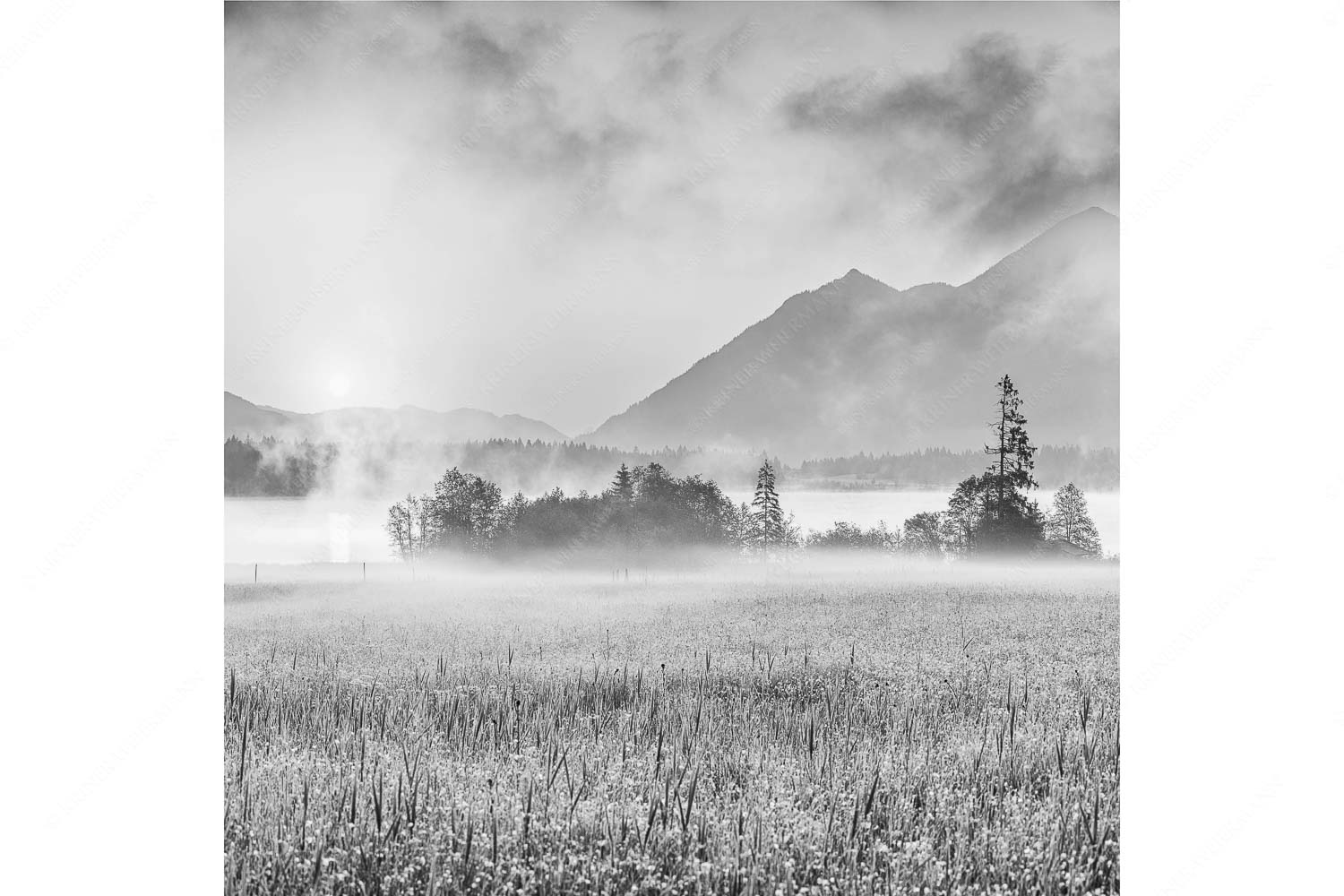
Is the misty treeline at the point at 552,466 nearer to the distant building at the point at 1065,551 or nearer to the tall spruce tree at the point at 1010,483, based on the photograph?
the tall spruce tree at the point at 1010,483

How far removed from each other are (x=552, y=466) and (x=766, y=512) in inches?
59.3

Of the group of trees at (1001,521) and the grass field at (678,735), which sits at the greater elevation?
the group of trees at (1001,521)

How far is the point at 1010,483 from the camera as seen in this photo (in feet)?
19.2

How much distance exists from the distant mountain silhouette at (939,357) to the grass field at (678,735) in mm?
1041

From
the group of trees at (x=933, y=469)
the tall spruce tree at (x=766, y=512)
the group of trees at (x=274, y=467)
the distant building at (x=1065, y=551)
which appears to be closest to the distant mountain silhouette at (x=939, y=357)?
the group of trees at (x=933, y=469)

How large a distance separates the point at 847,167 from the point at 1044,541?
9.51ft

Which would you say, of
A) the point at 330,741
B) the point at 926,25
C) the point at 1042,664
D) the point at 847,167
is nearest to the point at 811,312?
the point at 847,167

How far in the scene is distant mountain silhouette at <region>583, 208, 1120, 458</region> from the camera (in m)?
5.63

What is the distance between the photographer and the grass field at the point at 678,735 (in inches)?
132

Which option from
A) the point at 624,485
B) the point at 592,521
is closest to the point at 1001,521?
the point at 624,485

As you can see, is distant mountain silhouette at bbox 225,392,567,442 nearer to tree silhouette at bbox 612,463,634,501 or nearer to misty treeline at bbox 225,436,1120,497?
misty treeline at bbox 225,436,1120,497

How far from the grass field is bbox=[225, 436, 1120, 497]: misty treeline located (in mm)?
661
